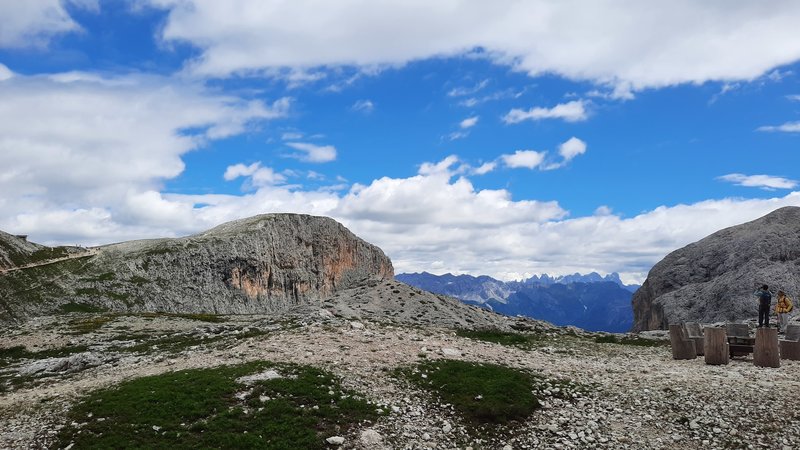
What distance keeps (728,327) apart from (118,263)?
5925 inches

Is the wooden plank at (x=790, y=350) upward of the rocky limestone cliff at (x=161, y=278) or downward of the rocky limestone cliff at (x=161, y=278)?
downward

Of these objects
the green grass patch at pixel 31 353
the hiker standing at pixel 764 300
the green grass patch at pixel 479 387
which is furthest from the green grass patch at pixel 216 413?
the hiker standing at pixel 764 300

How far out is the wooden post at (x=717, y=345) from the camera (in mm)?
30109

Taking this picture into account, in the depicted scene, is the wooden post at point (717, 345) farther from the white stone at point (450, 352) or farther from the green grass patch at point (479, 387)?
the white stone at point (450, 352)

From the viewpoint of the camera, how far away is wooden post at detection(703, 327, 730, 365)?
3011 cm

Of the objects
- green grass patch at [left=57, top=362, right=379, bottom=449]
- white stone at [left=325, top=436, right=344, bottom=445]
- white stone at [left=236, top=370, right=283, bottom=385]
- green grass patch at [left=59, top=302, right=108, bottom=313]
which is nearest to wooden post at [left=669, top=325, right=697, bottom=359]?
green grass patch at [left=57, top=362, right=379, bottom=449]

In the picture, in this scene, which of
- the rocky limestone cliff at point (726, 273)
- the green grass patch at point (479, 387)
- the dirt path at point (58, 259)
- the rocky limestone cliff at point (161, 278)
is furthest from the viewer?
the dirt path at point (58, 259)

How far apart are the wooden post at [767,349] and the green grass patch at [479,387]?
13544 millimetres

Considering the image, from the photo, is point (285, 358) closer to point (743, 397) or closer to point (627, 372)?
point (627, 372)

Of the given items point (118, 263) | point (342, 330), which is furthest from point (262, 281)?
point (342, 330)

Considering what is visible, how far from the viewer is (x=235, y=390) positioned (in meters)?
23.8

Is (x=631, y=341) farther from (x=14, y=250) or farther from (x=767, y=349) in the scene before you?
(x=14, y=250)

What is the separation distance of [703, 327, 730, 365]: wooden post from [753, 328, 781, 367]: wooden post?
1527 mm

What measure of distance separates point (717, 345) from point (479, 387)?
601 inches
